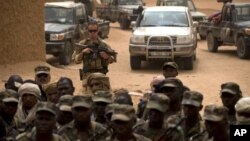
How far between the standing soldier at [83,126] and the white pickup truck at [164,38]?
1124 cm

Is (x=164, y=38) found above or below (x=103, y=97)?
below

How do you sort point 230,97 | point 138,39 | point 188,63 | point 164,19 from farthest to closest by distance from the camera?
1. point 164,19
2. point 188,63
3. point 138,39
4. point 230,97

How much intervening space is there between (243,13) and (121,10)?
10919mm

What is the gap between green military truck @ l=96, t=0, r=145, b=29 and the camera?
99.2 feet

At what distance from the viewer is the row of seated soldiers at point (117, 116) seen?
5.66 meters

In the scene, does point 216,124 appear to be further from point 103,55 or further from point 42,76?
point 103,55

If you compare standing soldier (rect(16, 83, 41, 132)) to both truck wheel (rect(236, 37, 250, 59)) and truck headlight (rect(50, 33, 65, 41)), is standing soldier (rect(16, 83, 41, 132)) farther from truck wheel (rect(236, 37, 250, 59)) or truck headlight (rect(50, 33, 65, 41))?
truck wheel (rect(236, 37, 250, 59))

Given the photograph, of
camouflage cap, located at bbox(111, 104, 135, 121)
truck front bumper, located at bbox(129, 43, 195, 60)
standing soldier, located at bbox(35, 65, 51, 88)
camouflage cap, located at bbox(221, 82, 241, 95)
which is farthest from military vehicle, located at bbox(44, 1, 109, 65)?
camouflage cap, located at bbox(111, 104, 135, 121)

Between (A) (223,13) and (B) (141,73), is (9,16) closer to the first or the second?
(B) (141,73)

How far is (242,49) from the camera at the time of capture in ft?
66.4

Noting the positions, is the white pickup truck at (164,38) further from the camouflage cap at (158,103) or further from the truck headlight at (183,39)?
the camouflage cap at (158,103)

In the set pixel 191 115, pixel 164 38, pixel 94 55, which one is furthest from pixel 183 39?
pixel 191 115

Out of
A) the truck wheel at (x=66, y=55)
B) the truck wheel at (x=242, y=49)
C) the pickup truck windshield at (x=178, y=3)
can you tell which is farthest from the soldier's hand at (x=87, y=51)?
the pickup truck windshield at (x=178, y=3)

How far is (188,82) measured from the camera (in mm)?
15781
